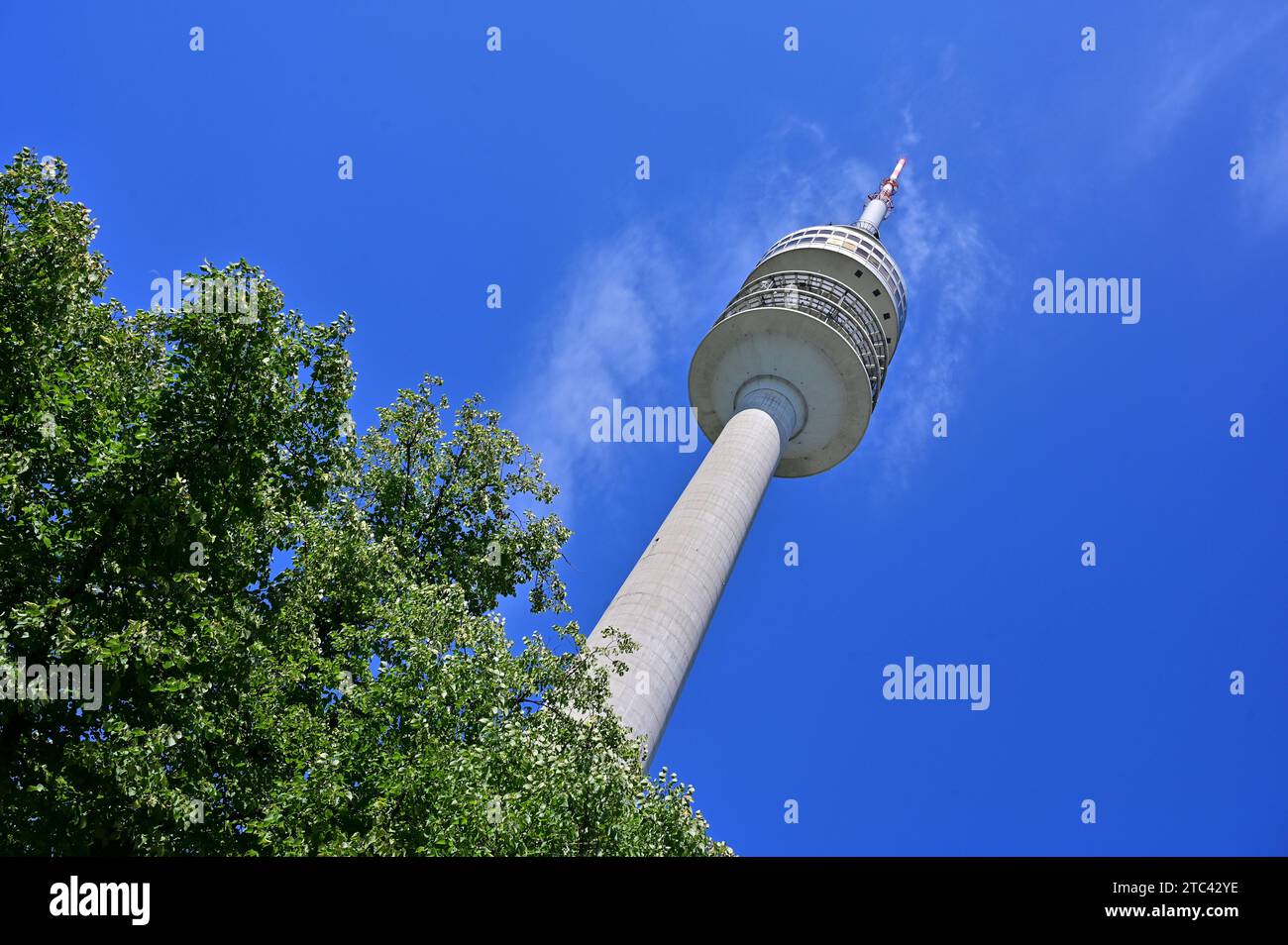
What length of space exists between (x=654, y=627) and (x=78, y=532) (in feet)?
66.8

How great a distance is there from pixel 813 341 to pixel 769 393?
349 centimetres

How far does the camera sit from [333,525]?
2223cm

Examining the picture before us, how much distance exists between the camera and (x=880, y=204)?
5900 cm

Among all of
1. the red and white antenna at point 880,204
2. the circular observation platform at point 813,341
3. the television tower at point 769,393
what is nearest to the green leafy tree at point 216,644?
the television tower at point 769,393

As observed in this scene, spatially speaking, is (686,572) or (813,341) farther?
(813,341)

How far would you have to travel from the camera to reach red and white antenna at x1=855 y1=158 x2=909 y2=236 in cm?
5653

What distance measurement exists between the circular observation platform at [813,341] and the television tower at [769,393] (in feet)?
0.19

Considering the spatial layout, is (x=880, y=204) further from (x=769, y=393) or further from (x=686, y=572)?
(x=686, y=572)

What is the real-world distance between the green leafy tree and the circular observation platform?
100 feet

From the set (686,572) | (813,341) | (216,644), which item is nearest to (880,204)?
(813,341)

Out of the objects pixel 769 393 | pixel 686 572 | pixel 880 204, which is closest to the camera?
pixel 686 572

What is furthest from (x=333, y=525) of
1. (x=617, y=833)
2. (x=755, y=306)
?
(x=755, y=306)

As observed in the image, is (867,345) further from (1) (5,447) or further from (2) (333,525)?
(1) (5,447)

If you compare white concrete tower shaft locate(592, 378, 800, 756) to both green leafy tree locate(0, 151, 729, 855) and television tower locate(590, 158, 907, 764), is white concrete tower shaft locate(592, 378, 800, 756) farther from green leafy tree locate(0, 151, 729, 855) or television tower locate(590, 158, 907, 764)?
green leafy tree locate(0, 151, 729, 855)
